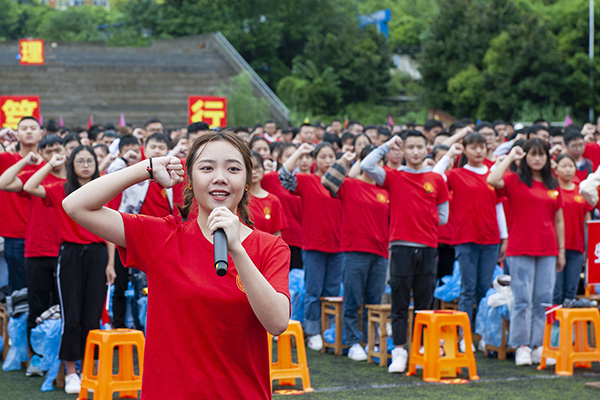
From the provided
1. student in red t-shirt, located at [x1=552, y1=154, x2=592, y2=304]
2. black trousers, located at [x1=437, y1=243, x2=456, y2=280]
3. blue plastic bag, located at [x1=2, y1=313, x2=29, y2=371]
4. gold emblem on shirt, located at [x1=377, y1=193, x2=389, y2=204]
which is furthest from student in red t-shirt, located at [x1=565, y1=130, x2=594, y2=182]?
blue plastic bag, located at [x1=2, y1=313, x2=29, y2=371]

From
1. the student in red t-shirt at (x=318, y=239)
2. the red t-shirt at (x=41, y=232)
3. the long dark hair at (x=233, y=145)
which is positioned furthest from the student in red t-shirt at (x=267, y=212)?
the long dark hair at (x=233, y=145)

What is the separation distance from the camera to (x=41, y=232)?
721 centimetres

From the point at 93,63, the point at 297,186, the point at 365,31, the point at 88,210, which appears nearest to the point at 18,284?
the point at 297,186

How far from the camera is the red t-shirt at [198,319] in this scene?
115 inches

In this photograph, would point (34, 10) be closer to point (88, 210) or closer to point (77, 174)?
point (77, 174)

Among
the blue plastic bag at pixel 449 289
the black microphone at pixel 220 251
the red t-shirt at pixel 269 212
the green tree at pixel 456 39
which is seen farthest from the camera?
the green tree at pixel 456 39

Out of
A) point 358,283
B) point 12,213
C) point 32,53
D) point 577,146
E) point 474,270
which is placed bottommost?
point 358,283

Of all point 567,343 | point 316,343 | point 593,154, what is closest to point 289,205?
point 316,343

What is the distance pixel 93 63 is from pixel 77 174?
88.9ft

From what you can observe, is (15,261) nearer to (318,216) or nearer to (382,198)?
(318,216)

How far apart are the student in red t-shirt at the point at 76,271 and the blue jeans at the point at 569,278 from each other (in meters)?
4.17

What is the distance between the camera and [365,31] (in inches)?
1438

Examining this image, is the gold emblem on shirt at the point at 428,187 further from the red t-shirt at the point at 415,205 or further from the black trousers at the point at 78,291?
the black trousers at the point at 78,291

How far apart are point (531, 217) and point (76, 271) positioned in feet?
12.2
